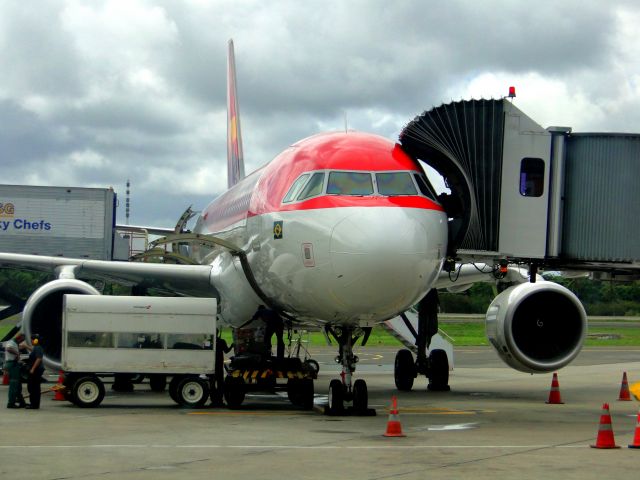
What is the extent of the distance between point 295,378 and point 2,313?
11.1 m

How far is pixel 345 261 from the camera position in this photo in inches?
550

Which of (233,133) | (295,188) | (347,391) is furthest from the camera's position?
(233,133)

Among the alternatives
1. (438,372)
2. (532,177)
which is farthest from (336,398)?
(438,372)

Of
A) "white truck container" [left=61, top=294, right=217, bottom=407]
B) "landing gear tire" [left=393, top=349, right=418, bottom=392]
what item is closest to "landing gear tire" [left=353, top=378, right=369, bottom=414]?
"white truck container" [left=61, top=294, right=217, bottom=407]

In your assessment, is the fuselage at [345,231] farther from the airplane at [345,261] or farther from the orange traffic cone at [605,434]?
the orange traffic cone at [605,434]

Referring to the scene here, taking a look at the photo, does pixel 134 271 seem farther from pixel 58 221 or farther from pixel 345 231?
pixel 58 221

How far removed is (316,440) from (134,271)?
380 inches

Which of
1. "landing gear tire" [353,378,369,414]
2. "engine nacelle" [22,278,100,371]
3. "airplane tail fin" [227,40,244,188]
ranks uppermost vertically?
"airplane tail fin" [227,40,244,188]

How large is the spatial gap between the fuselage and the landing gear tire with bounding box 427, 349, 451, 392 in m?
6.21

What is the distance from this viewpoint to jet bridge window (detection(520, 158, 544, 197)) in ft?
54.2

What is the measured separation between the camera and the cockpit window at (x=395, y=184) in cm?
1481

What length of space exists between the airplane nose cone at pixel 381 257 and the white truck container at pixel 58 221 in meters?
19.9

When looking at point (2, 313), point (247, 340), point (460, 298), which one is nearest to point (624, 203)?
point (247, 340)

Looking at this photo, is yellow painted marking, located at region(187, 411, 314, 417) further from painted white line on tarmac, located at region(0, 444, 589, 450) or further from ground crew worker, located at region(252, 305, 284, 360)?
painted white line on tarmac, located at region(0, 444, 589, 450)
